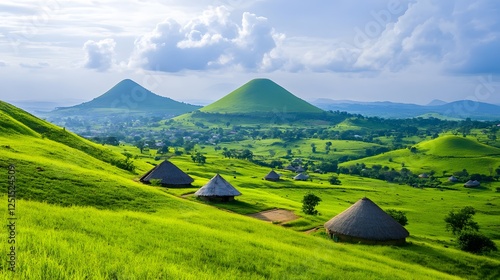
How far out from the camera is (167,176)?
62.6 metres

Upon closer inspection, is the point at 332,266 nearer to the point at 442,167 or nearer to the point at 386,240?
the point at 386,240

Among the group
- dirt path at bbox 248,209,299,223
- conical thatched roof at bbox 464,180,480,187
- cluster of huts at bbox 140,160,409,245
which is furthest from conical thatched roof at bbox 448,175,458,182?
cluster of huts at bbox 140,160,409,245

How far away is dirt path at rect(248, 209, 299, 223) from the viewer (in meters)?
47.2

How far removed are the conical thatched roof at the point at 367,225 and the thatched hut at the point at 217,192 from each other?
1481 cm

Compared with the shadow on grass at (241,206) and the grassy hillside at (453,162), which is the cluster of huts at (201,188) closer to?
the shadow on grass at (241,206)

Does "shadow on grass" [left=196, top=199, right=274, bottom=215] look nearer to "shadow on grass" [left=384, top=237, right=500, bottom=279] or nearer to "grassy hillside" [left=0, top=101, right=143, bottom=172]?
"shadow on grass" [left=384, top=237, right=500, bottom=279]

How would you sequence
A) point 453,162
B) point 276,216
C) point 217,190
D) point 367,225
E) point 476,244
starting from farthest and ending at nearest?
point 453,162 < point 217,190 < point 276,216 < point 476,244 < point 367,225

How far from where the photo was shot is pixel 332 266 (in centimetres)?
2481

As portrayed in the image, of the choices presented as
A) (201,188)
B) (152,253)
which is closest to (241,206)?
(201,188)

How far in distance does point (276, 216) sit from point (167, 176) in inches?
859

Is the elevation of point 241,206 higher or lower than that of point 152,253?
lower

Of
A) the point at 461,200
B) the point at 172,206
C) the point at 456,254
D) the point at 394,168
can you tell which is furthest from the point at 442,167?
the point at 172,206

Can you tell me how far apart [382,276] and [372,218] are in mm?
19849

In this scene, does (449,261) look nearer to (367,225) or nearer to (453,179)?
(367,225)
